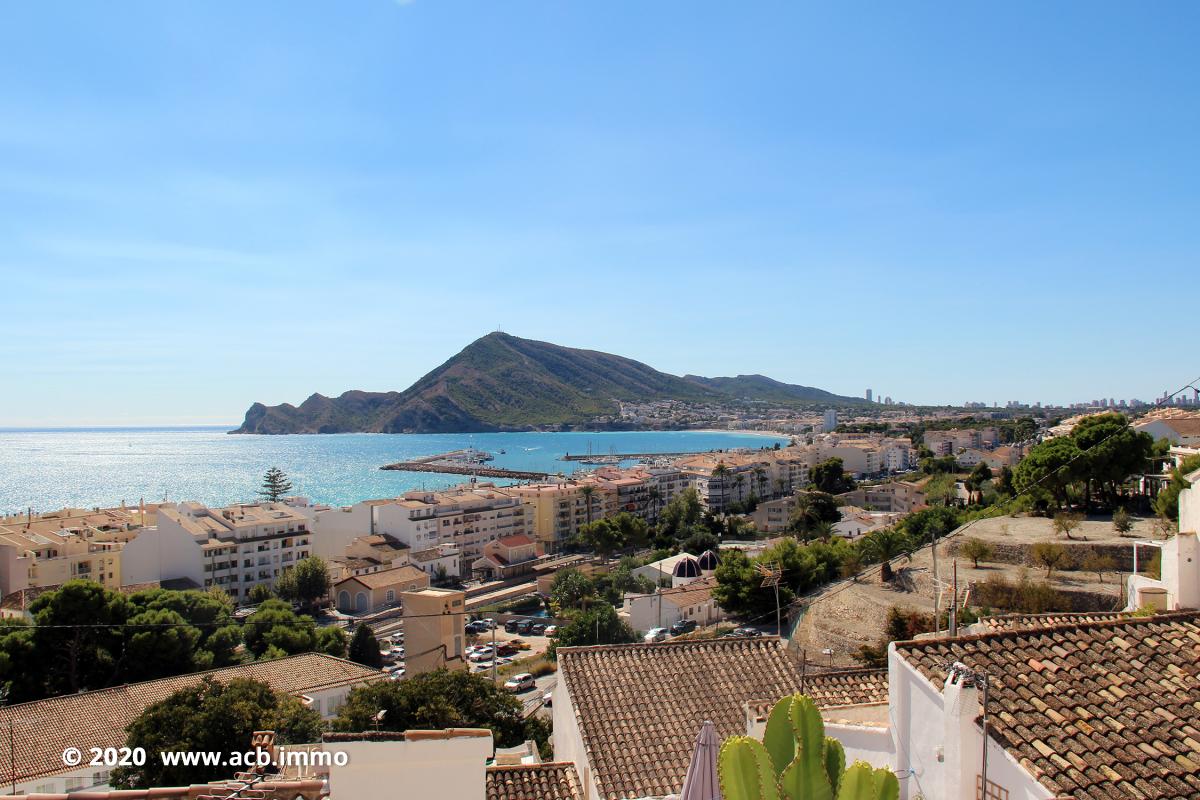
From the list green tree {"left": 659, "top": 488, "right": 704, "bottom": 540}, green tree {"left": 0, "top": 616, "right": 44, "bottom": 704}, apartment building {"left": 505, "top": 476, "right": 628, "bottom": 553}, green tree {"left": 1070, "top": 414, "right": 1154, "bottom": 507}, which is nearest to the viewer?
green tree {"left": 0, "top": 616, "right": 44, "bottom": 704}

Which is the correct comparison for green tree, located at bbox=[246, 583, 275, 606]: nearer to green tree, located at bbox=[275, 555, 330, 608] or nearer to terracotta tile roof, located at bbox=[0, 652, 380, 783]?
green tree, located at bbox=[275, 555, 330, 608]

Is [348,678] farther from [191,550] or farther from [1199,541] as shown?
[191,550]

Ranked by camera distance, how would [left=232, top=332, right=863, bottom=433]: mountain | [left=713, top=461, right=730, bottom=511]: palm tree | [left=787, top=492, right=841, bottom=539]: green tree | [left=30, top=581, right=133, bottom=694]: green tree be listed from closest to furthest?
[left=30, top=581, right=133, bottom=694]: green tree
[left=787, top=492, right=841, bottom=539]: green tree
[left=713, top=461, right=730, bottom=511]: palm tree
[left=232, top=332, right=863, bottom=433]: mountain

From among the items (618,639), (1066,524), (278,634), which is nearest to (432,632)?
(618,639)

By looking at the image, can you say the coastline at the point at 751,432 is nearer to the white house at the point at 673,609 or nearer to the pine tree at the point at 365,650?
the white house at the point at 673,609

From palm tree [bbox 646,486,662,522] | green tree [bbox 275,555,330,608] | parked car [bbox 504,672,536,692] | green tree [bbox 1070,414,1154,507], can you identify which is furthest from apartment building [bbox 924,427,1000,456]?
parked car [bbox 504,672,536,692]

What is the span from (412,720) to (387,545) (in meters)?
32.4

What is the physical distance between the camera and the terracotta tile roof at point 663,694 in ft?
16.4

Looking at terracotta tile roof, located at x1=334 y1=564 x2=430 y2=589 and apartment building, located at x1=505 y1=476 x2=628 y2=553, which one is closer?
terracotta tile roof, located at x1=334 y1=564 x2=430 y2=589

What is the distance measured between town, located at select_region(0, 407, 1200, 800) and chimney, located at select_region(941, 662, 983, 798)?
0.4 inches

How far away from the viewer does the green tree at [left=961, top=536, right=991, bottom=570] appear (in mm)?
18516

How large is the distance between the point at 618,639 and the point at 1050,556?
34.6ft

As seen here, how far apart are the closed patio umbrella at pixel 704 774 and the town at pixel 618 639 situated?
1 cm

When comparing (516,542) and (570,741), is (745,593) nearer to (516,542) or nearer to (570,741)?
(570,741)
